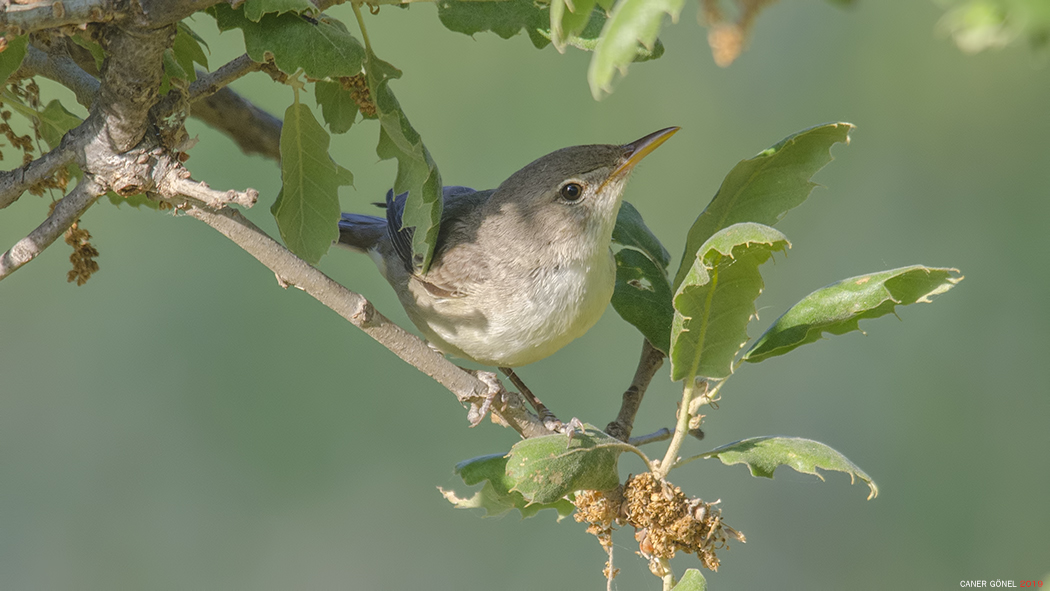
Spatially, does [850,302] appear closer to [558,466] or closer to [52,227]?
[558,466]

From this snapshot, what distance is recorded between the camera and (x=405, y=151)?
170cm

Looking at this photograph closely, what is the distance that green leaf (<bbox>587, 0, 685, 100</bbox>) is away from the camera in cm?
79

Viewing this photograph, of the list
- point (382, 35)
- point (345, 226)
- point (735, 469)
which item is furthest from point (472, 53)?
point (735, 469)

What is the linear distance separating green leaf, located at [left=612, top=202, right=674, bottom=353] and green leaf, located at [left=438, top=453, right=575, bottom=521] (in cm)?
52

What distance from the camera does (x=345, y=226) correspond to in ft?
12.0

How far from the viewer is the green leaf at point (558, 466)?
169cm

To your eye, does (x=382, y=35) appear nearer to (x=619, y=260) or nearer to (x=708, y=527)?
(x=619, y=260)

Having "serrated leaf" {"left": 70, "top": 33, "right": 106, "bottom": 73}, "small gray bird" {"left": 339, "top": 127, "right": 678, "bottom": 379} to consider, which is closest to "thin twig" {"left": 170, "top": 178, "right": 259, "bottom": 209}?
"serrated leaf" {"left": 70, "top": 33, "right": 106, "bottom": 73}

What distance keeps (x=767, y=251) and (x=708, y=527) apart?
62 centimetres

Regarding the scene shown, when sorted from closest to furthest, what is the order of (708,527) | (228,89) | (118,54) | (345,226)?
1. (118,54)
2. (708,527)
3. (228,89)
4. (345,226)

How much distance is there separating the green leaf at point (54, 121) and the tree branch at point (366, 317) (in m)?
0.49

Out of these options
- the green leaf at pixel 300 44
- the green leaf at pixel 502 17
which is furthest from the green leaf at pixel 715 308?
the green leaf at pixel 300 44

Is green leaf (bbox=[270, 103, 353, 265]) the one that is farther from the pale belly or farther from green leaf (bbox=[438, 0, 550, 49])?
the pale belly

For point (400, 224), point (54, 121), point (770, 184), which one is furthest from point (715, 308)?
point (400, 224)
